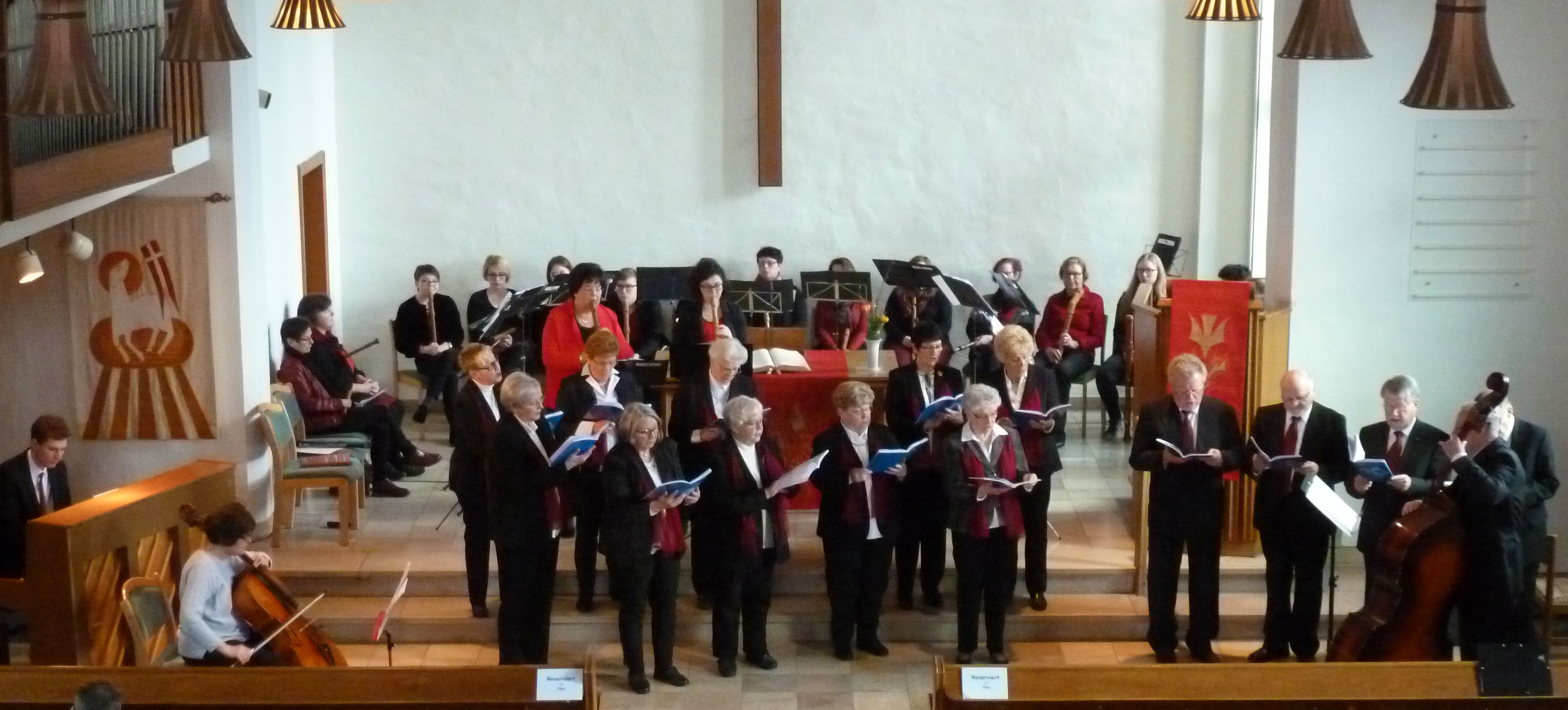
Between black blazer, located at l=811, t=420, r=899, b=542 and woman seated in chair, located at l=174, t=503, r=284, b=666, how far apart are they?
2.63 metres

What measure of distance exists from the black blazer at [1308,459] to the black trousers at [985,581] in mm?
1218

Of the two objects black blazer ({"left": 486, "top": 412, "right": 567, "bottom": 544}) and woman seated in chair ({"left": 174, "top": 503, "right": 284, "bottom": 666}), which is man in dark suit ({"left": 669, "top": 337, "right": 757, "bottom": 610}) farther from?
woman seated in chair ({"left": 174, "top": 503, "right": 284, "bottom": 666})

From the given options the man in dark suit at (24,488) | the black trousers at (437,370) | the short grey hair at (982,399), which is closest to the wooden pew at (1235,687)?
the short grey hair at (982,399)

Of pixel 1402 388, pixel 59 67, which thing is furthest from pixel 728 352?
pixel 59 67

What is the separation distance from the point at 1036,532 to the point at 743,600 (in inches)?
59.1

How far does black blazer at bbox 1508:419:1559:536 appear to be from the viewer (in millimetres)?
7922

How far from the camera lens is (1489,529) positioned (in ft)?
24.4

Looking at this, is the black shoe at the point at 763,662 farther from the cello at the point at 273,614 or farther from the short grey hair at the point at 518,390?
the cello at the point at 273,614

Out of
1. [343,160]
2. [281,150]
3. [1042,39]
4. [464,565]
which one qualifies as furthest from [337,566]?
[1042,39]

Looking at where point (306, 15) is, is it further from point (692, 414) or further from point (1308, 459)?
point (1308, 459)

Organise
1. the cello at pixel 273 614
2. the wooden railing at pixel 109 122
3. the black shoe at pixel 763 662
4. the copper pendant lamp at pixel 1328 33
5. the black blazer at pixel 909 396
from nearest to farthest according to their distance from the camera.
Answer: the copper pendant lamp at pixel 1328 33 < the wooden railing at pixel 109 122 < the cello at pixel 273 614 < the black shoe at pixel 763 662 < the black blazer at pixel 909 396

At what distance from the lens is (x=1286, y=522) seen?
327 inches

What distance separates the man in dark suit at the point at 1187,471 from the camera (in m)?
8.30

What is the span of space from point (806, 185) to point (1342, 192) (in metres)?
4.64
